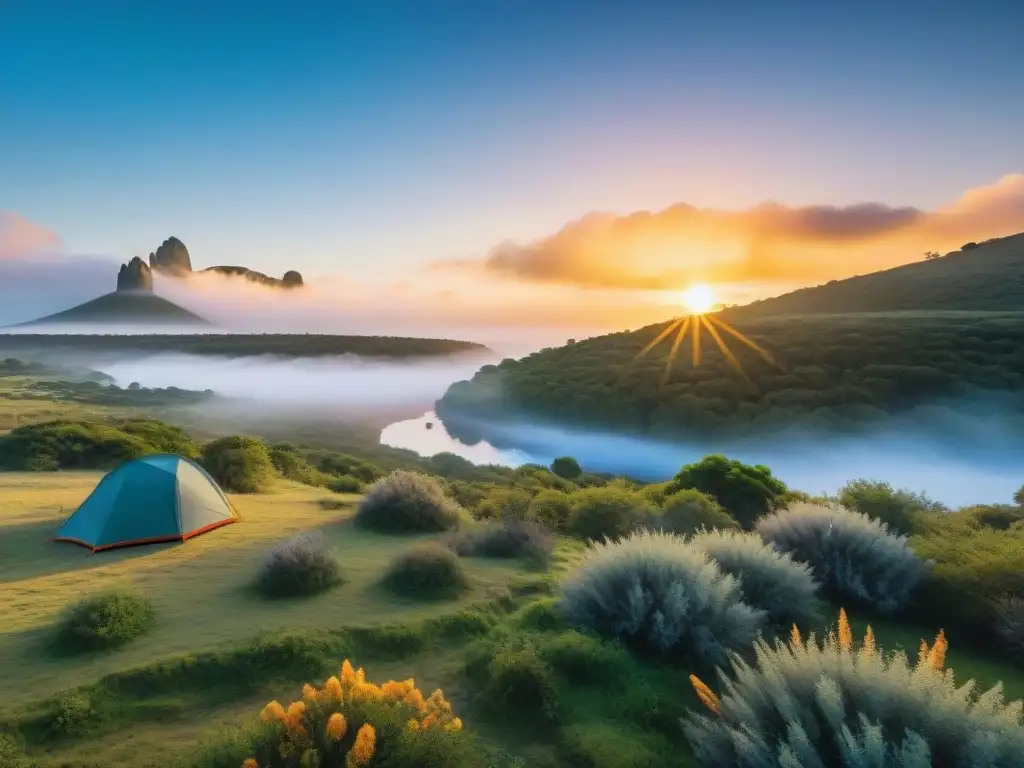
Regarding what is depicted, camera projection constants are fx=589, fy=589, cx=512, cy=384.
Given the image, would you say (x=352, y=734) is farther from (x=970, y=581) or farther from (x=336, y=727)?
(x=970, y=581)

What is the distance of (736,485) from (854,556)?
815cm

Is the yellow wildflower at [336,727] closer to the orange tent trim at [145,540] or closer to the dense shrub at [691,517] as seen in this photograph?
the orange tent trim at [145,540]

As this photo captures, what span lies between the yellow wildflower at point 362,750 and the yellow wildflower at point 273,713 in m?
0.73

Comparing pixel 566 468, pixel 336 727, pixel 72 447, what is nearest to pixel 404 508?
pixel 336 727

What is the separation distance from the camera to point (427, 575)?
10375 mm

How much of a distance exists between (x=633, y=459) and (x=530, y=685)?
1407 inches

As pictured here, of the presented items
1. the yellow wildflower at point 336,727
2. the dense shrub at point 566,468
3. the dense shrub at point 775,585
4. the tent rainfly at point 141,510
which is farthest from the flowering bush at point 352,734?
the dense shrub at point 566,468

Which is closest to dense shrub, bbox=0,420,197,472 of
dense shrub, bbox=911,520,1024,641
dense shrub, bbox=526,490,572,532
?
dense shrub, bbox=526,490,572,532

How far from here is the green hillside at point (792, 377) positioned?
42500mm

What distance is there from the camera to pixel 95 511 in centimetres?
1267

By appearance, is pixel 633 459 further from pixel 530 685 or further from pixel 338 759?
pixel 338 759

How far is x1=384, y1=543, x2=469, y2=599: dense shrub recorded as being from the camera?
33.3 feet

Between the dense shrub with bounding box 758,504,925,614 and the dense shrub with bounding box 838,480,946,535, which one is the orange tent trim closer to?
the dense shrub with bounding box 758,504,925,614

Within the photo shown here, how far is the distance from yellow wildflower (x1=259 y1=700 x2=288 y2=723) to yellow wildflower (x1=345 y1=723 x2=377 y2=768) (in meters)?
Result: 0.73
